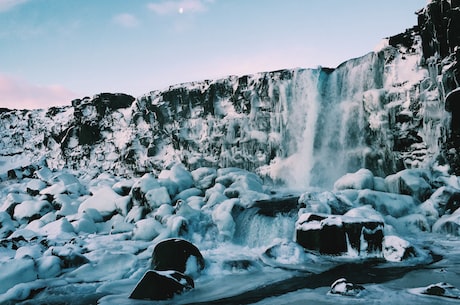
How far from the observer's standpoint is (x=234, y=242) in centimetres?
1132

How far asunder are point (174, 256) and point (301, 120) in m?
14.7

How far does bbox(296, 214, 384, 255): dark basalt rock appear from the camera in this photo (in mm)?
8945

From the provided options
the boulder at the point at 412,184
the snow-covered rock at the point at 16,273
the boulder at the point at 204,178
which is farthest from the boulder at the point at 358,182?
the snow-covered rock at the point at 16,273

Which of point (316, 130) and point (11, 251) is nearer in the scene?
point (11, 251)

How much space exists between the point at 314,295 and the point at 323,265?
2411mm

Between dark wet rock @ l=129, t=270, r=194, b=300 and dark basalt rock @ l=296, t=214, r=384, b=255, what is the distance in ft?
12.1

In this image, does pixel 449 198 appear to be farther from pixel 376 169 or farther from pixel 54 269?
pixel 54 269

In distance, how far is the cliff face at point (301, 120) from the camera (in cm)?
1588

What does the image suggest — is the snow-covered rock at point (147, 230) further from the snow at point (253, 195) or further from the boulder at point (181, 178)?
the boulder at point (181, 178)

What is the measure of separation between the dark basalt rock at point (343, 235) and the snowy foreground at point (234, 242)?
10 centimetres

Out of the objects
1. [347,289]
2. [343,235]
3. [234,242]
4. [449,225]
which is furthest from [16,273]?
[449,225]

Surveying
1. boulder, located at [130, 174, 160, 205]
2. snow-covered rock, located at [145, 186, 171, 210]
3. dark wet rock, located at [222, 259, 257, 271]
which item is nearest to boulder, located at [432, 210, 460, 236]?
dark wet rock, located at [222, 259, 257, 271]

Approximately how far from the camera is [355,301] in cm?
539

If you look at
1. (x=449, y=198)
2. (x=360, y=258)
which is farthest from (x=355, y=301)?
(x=449, y=198)
